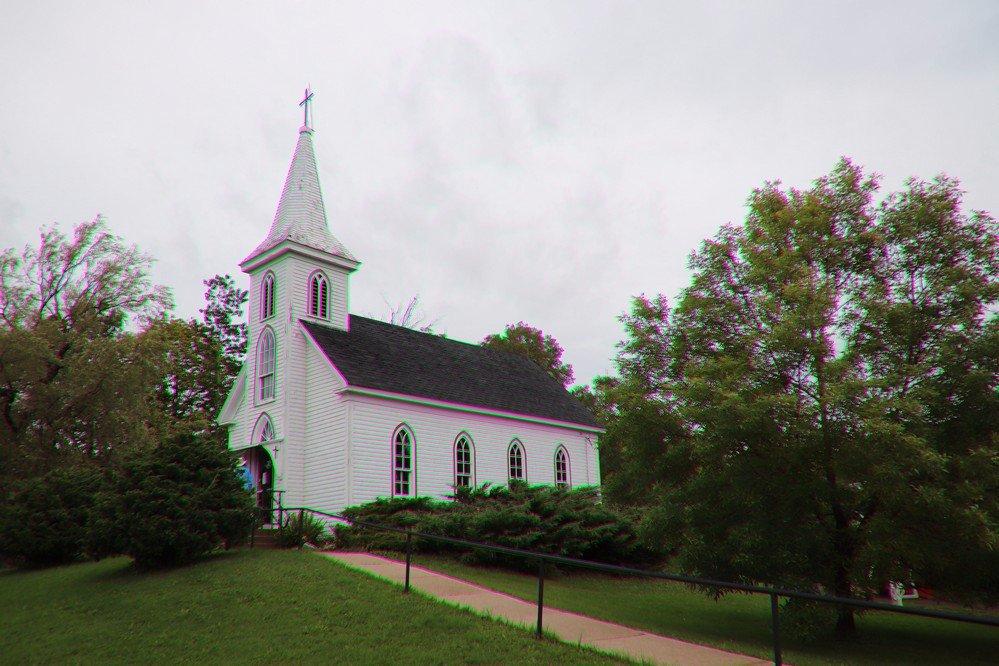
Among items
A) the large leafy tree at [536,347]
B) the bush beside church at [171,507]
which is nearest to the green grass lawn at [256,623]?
the bush beside church at [171,507]

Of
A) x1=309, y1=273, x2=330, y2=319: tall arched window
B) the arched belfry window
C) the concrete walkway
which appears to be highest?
x1=309, y1=273, x2=330, y2=319: tall arched window

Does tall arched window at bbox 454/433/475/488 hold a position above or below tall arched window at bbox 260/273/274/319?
below

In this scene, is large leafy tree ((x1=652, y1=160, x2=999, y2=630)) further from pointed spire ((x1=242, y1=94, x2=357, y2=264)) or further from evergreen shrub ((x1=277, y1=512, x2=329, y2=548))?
pointed spire ((x1=242, y1=94, x2=357, y2=264))

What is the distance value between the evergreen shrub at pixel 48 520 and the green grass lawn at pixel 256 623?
4520mm

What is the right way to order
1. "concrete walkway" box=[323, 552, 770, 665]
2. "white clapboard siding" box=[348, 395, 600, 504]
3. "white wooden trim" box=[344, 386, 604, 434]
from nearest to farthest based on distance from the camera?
"concrete walkway" box=[323, 552, 770, 665]
"white clapboard siding" box=[348, 395, 600, 504]
"white wooden trim" box=[344, 386, 604, 434]

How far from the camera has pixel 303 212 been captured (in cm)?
2533

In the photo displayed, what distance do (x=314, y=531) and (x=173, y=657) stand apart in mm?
8469

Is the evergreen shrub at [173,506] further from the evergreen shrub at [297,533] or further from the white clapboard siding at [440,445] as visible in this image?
the white clapboard siding at [440,445]

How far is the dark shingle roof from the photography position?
22797 millimetres

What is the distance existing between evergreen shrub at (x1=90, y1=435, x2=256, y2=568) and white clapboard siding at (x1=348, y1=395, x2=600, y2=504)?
492 cm

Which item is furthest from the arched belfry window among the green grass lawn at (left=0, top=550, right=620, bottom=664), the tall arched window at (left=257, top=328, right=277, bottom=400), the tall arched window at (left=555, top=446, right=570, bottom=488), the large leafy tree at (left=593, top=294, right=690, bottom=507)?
the large leafy tree at (left=593, top=294, right=690, bottom=507)

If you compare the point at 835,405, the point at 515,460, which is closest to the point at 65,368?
the point at 515,460

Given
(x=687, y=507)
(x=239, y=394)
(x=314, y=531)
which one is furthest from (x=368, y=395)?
(x=687, y=507)

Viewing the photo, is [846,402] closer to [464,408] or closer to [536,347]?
[464,408]
